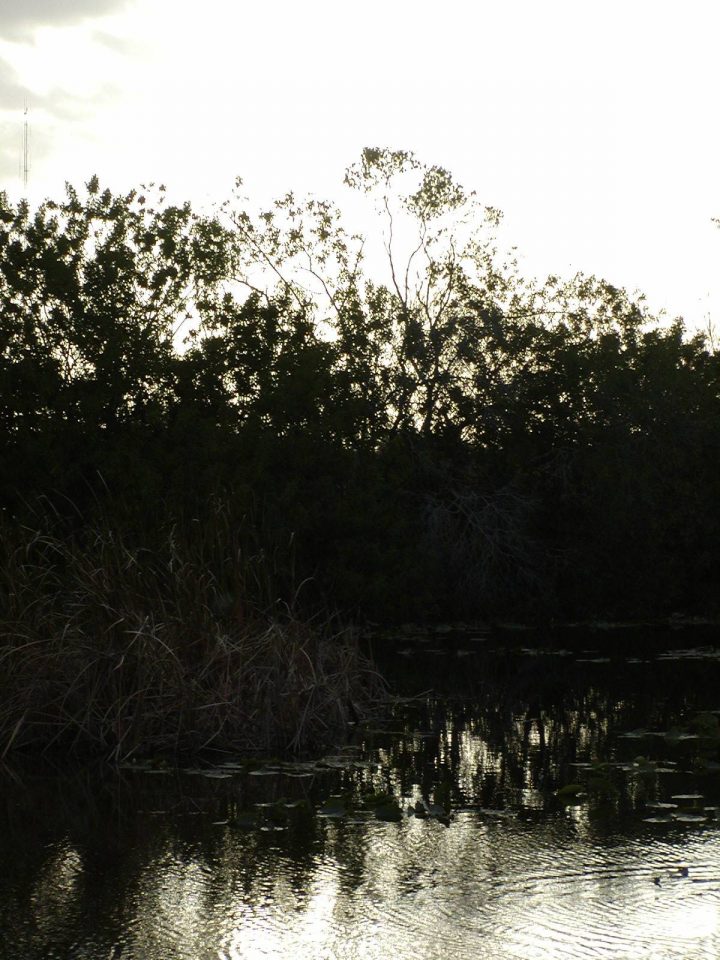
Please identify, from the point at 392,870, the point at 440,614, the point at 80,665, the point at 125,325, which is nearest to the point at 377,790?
the point at 392,870

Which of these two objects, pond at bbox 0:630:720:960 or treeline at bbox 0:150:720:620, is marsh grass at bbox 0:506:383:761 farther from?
treeline at bbox 0:150:720:620

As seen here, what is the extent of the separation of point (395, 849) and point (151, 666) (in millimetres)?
4023

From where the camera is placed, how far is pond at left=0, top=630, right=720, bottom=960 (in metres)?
4.90

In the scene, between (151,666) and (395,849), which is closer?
(395,849)

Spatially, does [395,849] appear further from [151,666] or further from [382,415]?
[382,415]

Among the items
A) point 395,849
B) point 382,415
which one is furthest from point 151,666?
point 382,415

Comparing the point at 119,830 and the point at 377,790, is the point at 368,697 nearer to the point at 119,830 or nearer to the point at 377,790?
the point at 377,790

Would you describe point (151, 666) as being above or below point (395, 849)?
above

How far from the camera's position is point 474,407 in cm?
3005

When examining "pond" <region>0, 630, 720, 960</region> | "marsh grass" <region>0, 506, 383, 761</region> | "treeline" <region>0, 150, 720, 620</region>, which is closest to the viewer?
"pond" <region>0, 630, 720, 960</region>

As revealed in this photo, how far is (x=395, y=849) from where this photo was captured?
253 inches

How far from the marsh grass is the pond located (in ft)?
1.63

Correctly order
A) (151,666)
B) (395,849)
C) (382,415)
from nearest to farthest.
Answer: (395,849)
(151,666)
(382,415)

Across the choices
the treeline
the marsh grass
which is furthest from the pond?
the treeline
